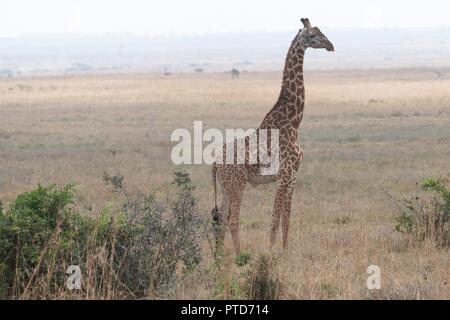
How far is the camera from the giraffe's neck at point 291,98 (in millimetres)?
9477

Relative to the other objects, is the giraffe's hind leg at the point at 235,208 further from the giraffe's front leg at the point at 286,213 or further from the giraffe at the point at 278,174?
the giraffe's front leg at the point at 286,213

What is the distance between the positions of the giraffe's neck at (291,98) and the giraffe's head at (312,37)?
167mm

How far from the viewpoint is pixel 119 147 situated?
22453mm

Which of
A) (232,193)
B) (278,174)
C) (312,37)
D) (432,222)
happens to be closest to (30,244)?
(232,193)

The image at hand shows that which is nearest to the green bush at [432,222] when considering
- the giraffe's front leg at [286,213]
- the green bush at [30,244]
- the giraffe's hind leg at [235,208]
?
the giraffe's front leg at [286,213]

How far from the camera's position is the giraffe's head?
30.5 ft

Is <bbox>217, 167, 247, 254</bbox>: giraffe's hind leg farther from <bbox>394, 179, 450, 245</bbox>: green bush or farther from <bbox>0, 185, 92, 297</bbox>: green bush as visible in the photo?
<bbox>0, 185, 92, 297</bbox>: green bush

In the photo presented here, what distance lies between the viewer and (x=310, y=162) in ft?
61.1

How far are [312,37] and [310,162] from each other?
9370mm

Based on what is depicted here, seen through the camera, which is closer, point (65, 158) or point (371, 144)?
point (65, 158)

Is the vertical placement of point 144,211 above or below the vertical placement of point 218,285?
above

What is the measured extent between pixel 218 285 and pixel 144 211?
1334mm
